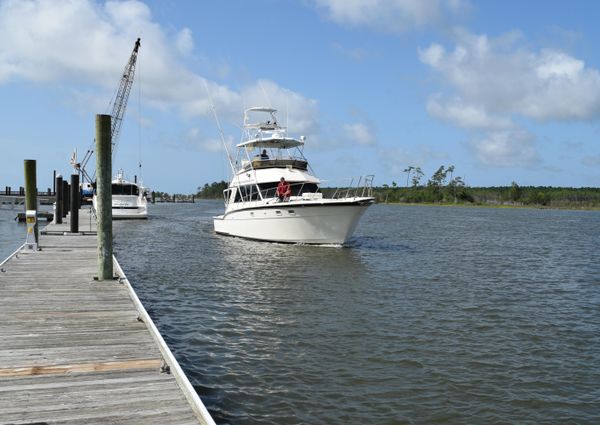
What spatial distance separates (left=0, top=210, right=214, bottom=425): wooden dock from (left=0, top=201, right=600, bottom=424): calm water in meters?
1.27

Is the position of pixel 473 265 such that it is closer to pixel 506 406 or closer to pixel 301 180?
pixel 301 180

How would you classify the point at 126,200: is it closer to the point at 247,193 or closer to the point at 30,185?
the point at 247,193

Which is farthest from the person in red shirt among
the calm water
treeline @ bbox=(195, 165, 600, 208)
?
treeline @ bbox=(195, 165, 600, 208)

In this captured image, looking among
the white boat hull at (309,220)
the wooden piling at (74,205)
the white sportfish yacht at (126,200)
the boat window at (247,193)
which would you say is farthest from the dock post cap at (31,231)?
the white sportfish yacht at (126,200)

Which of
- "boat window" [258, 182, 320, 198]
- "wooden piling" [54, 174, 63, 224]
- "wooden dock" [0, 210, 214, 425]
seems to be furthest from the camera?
"wooden piling" [54, 174, 63, 224]

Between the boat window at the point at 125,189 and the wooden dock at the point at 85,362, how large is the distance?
113 feet

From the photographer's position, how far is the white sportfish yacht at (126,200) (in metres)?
44.6

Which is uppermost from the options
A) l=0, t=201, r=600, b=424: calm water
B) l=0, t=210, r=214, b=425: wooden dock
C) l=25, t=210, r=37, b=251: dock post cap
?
l=25, t=210, r=37, b=251: dock post cap

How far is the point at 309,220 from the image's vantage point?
2395cm

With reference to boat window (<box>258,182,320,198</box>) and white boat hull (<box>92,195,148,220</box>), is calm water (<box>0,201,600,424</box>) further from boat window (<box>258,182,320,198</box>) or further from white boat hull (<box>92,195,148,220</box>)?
white boat hull (<box>92,195,148,220</box>)

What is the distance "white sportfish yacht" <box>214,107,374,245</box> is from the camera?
23.6 metres

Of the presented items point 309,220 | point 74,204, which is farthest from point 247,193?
point 74,204

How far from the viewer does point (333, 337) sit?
10.3m

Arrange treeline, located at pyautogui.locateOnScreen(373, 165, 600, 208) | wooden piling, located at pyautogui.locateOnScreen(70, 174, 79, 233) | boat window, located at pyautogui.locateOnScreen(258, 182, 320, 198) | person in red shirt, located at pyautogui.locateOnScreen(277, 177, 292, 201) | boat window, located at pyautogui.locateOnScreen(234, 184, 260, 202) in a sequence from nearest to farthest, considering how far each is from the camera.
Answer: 1. wooden piling, located at pyautogui.locateOnScreen(70, 174, 79, 233)
2. person in red shirt, located at pyautogui.locateOnScreen(277, 177, 292, 201)
3. boat window, located at pyautogui.locateOnScreen(258, 182, 320, 198)
4. boat window, located at pyautogui.locateOnScreen(234, 184, 260, 202)
5. treeline, located at pyautogui.locateOnScreen(373, 165, 600, 208)
